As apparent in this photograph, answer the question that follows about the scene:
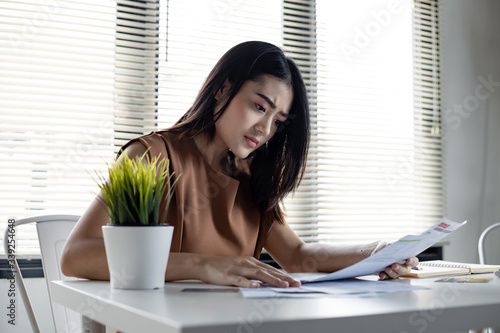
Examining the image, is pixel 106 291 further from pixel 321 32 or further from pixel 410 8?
pixel 410 8

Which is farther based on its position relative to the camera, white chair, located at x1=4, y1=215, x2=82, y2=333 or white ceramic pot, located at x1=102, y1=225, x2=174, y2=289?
white chair, located at x1=4, y1=215, x2=82, y2=333

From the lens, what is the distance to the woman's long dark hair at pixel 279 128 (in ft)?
4.73

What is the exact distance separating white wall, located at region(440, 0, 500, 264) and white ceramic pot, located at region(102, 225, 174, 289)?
8.01 ft

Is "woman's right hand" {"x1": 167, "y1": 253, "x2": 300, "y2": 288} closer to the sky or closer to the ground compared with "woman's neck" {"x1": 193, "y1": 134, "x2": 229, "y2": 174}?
closer to the ground

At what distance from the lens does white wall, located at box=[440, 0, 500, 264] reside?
9.91 feet

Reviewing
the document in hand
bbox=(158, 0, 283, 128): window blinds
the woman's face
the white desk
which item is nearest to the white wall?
bbox=(158, 0, 283, 128): window blinds

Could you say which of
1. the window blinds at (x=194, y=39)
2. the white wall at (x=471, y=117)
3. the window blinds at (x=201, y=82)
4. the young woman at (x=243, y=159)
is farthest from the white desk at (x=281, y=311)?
the white wall at (x=471, y=117)

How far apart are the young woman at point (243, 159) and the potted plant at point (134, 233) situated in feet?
1.28

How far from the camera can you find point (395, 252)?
3.35 feet

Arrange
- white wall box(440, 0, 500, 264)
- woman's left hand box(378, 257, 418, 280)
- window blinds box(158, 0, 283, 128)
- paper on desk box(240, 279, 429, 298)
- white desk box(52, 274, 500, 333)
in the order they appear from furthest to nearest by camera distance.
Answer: white wall box(440, 0, 500, 264)
window blinds box(158, 0, 283, 128)
woman's left hand box(378, 257, 418, 280)
paper on desk box(240, 279, 429, 298)
white desk box(52, 274, 500, 333)

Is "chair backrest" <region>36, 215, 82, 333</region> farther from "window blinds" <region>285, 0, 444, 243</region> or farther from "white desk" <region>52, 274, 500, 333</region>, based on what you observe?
"window blinds" <region>285, 0, 444, 243</region>

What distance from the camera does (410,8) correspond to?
3.00 m

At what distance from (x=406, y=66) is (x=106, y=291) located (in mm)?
2529

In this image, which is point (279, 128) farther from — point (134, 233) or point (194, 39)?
point (194, 39)
